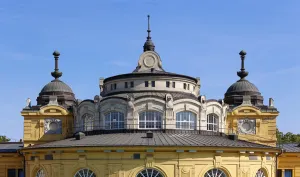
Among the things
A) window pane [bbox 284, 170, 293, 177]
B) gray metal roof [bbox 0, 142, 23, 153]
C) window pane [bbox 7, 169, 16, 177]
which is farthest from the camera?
gray metal roof [bbox 0, 142, 23, 153]

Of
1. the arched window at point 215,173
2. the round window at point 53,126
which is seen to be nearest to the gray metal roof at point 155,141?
the arched window at point 215,173

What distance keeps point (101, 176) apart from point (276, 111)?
86.0ft

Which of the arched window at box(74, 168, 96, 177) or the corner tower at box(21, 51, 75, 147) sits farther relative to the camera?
the corner tower at box(21, 51, 75, 147)

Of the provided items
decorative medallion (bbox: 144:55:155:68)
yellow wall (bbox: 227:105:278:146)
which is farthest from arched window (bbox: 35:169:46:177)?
yellow wall (bbox: 227:105:278:146)

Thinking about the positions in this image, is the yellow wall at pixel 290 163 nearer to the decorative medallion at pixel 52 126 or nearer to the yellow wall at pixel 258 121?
the yellow wall at pixel 258 121

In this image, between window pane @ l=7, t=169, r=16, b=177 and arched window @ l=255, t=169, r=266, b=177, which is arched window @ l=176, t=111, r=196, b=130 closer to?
arched window @ l=255, t=169, r=266, b=177

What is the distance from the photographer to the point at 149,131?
51.6 metres

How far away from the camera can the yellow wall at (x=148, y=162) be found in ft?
156

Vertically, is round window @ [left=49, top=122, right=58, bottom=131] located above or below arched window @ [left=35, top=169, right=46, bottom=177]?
above

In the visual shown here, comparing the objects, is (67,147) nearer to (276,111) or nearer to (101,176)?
(101,176)

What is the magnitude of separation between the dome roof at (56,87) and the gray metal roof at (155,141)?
1689 cm

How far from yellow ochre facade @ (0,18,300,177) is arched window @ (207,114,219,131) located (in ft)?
0.34

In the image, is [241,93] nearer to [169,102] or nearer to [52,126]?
[169,102]

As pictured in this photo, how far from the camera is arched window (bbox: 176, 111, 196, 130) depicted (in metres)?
54.7
